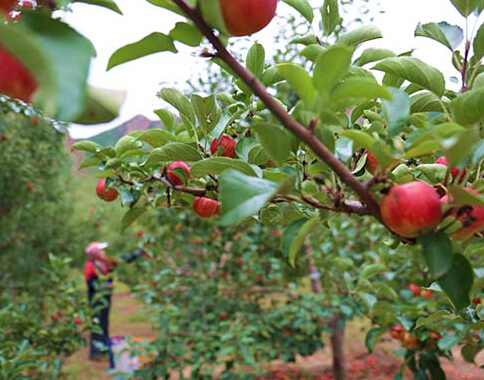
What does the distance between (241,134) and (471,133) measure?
0.51 metres

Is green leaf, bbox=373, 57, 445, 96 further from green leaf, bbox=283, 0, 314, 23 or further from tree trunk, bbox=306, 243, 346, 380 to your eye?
tree trunk, bbox=306, 243, 346, 380

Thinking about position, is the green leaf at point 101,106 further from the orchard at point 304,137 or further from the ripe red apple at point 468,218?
the ripe red apple at point 468,218

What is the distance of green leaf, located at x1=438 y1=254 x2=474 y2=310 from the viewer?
0.49 m

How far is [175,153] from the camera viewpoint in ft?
2.60

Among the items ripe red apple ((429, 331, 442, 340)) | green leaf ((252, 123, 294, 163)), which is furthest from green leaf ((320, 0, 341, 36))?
ripe red apple ((429, 331, 442, 340))

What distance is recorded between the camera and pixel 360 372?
164 inches

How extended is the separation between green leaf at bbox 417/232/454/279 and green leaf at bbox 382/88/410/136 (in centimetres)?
10

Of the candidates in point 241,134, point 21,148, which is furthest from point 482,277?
point 21,148

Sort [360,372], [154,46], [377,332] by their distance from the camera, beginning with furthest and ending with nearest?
[360,372], [377,332], [154,46]

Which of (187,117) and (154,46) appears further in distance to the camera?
(187,117)

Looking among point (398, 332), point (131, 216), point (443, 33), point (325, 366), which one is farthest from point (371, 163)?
point (325, 366)

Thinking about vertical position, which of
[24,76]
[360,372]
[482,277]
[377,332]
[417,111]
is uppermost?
[417,111]

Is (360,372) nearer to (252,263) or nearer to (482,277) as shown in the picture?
(252,263)

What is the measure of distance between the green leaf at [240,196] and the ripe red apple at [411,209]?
0.32ft
